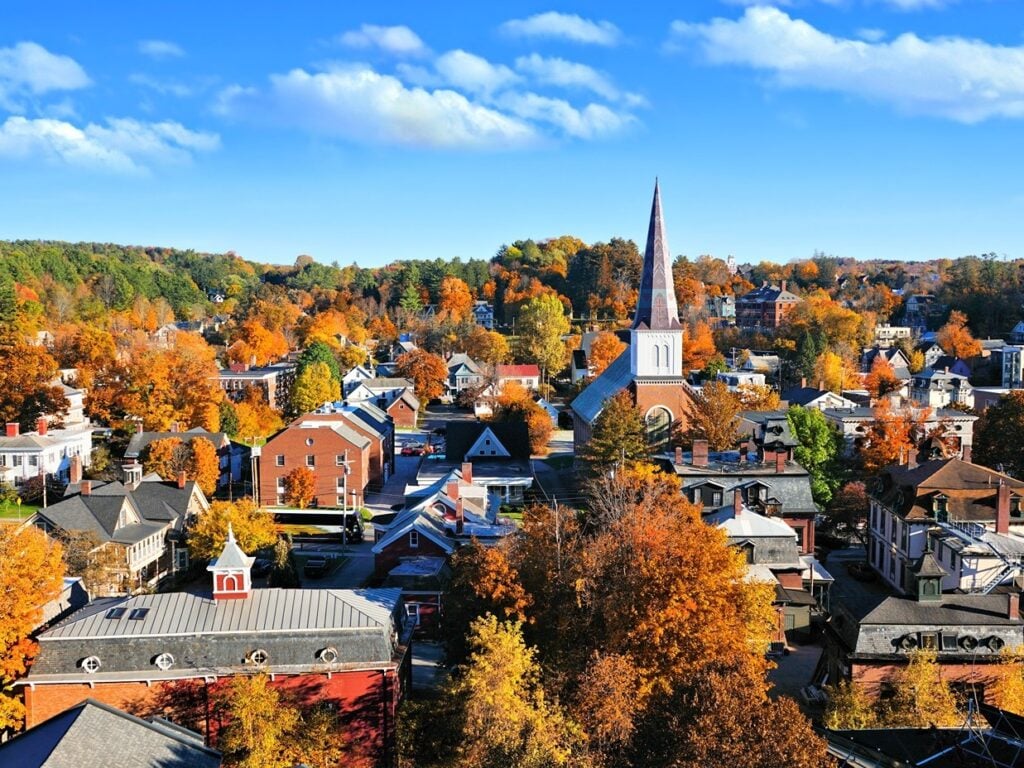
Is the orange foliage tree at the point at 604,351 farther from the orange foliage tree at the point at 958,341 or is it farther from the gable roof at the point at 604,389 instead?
the orange foliage tree at the point at 958,341

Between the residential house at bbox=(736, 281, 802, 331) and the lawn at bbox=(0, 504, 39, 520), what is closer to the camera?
the lawn at bbox=(0, 504, 39, 520)

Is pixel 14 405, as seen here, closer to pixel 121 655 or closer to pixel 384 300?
pixel 121 655

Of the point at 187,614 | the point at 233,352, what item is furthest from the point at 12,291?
the point at 187,614

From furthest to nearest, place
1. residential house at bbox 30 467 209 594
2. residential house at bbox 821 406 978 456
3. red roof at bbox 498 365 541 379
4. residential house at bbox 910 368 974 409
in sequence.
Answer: red roof at bbox 498 365 541 379
residential house at bbox 910 368 974 409
residential house at bbox 821 406 978 456
residential house at bbox 30 467 209 594

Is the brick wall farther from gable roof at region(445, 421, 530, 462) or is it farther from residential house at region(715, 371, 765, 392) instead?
residential house at region(715, 371, 765, 392)

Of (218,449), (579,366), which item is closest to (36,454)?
(218,449)

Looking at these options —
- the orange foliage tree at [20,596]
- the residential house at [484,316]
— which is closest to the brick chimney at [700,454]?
the orange foliage tree at [20,596]

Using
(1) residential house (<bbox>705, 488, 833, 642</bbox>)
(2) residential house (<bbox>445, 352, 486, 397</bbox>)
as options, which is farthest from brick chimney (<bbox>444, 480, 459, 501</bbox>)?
(2) residential house (<bbox>445, 352, 486, 397</bbox>)

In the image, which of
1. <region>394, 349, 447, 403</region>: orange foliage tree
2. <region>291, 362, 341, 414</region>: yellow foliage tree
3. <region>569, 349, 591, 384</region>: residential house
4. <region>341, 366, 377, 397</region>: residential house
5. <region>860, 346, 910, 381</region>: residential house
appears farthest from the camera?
<region>569, 349, 591, 384</region>: residential house
